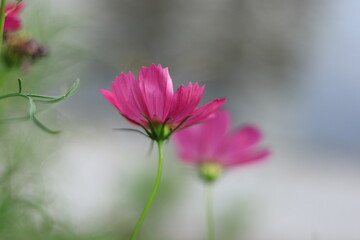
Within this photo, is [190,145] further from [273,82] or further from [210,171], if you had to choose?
[273,82]

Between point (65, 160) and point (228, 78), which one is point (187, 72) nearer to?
point (228, 78)

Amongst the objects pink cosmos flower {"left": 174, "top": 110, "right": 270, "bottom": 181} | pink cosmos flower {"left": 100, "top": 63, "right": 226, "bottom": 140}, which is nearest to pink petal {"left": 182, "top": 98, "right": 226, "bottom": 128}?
pink cosmos flower {"left": 100, "top": 63, "right": 226, "bottom": 140}

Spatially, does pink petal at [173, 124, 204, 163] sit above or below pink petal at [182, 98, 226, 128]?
above

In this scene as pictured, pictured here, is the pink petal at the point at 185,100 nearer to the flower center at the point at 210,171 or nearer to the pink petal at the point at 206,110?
the pink petal at the point at 206,110

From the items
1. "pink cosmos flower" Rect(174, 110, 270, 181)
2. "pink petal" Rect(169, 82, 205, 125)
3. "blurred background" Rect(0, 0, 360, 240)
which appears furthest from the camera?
"blurred background" Rect(0, 0, 360, 240)

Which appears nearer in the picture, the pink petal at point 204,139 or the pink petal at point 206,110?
the pink petal at point 206,110

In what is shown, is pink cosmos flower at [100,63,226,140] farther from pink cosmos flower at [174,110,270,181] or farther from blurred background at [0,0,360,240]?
blurred background at [0,0,360,240]

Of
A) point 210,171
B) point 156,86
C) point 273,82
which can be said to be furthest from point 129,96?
point 273,82

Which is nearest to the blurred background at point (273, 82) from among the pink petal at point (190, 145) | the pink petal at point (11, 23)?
the pink petal at point (190, 145)

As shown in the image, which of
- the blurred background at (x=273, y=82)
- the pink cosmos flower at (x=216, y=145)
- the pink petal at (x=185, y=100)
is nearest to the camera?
the pink petal at (x=185, y=100)

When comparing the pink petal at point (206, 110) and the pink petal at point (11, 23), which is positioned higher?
the pink petal at point (11, 23)
